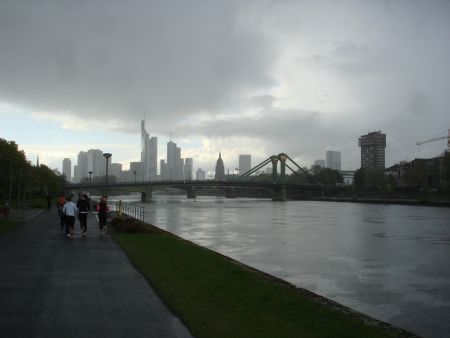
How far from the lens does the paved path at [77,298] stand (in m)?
6.55

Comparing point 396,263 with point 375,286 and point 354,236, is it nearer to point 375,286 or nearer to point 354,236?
point 375,286

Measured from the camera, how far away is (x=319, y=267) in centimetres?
1614

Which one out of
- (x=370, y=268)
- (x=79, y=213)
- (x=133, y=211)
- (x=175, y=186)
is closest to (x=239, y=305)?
(x=370, y=268)

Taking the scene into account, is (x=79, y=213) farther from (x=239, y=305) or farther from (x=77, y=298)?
(x=239, y=305)

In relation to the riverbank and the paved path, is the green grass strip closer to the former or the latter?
the riverbank

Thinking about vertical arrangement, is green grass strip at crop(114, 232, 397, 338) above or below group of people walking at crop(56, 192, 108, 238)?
below

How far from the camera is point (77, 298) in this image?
829cm

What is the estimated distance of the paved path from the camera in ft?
21.5

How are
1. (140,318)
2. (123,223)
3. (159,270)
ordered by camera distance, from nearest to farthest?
1. (140,318)
2. (159,270)
3. (123,223)

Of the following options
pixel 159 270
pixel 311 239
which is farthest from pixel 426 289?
pixel 311 239

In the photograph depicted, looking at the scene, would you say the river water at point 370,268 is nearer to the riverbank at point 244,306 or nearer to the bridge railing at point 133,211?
the riverbank at point 244,306

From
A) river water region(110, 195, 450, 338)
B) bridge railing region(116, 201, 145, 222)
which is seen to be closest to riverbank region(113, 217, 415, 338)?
river water region(110, 195, 450, 338)

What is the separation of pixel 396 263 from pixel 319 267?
3335 mm

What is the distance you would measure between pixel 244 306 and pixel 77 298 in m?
2.96
